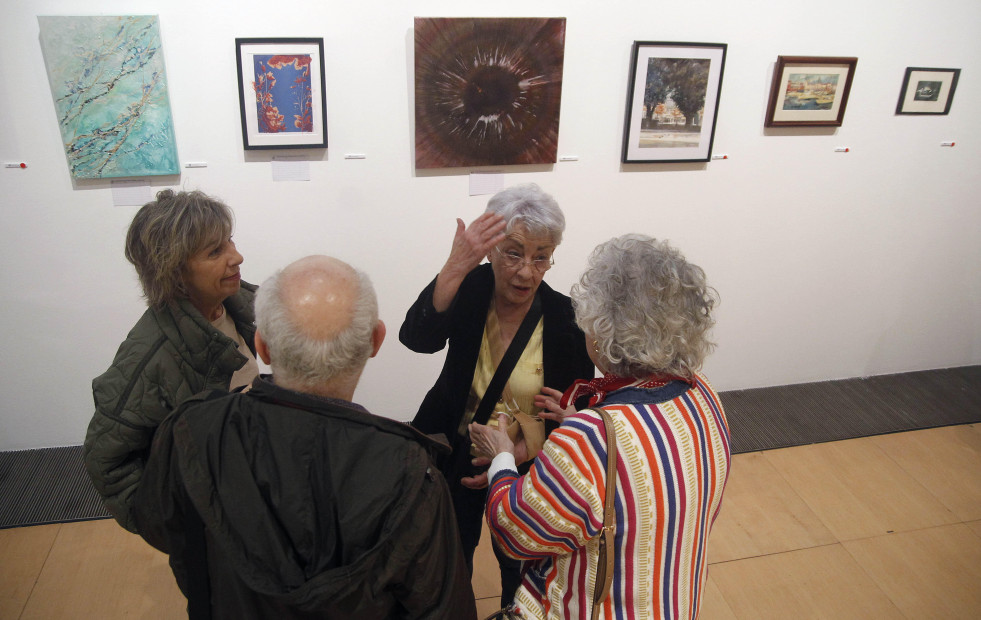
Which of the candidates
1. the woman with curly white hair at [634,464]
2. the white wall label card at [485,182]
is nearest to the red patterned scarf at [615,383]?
the woman with curly white hair at [634,464]

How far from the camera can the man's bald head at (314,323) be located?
107cm

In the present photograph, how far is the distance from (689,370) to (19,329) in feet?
10.3

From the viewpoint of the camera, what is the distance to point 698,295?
128cm

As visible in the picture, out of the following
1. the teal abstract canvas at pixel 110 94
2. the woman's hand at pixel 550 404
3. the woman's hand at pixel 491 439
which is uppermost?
the teal abstract canvas at pixel 110 94

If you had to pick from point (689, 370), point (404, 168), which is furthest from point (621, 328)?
point (404, 168)

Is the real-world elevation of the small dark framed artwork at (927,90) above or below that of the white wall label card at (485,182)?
above

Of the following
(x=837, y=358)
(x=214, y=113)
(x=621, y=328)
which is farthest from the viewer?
(x=837, y=358)

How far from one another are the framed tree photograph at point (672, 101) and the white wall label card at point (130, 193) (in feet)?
7.70

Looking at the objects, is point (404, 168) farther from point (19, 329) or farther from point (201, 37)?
point (19, 329)

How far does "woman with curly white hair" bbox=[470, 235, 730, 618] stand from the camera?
114cm

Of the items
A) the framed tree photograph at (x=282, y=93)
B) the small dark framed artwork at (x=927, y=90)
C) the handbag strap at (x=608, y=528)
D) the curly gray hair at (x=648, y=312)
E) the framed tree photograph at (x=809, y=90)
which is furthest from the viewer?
the small dark framed artwork at (x=927, y=90)

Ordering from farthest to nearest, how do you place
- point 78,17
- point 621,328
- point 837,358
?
point 837,358 < point 78,17 < point 621,328

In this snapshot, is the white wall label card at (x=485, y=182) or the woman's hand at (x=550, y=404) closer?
the woman's hand at (x=550, y=404)

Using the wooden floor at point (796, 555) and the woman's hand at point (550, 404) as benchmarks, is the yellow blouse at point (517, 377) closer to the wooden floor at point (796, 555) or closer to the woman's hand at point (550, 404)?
the woman's hand at point (550, 404)
